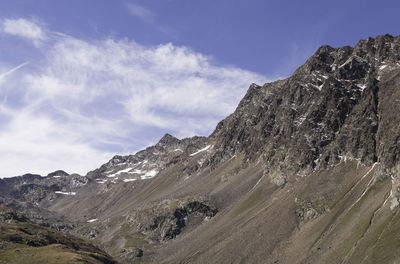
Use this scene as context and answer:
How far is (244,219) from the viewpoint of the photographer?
194 metres

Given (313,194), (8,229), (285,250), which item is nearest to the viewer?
(8,229)

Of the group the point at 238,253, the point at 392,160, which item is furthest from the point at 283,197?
the point at 392,160

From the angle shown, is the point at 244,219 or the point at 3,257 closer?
the point at 3,257

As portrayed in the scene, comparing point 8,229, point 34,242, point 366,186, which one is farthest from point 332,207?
point 8,229

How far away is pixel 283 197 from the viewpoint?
198m

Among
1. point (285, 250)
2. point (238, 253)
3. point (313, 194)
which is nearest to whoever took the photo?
point (285, 250)

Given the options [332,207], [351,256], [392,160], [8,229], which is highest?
[8,229]

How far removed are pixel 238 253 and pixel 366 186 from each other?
66858 millimetres

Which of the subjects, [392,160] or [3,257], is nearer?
[3,257]

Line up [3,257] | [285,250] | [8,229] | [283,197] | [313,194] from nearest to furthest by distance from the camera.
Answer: [3,257] → [8,229] → [285,250] → [313,194] → [283,197]

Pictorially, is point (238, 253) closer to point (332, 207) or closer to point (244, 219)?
point (244, 219)

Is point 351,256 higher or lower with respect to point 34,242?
lower

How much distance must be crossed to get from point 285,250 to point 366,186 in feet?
156

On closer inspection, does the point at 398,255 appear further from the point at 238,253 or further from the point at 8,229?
the point at 8,229
